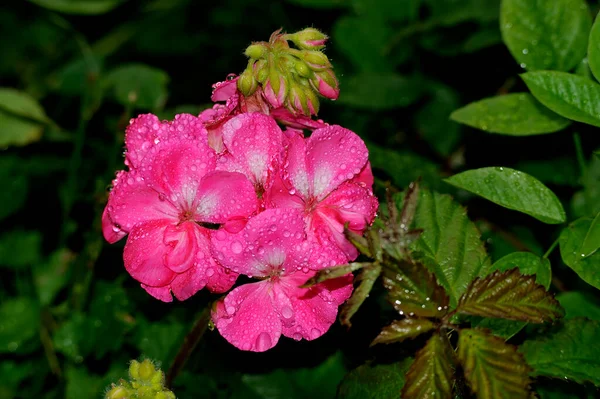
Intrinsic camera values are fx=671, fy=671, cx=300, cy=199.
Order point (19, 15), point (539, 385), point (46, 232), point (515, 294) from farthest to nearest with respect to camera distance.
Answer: point (19, 15), point (46, 232), point (539, 385), point (515, 294)

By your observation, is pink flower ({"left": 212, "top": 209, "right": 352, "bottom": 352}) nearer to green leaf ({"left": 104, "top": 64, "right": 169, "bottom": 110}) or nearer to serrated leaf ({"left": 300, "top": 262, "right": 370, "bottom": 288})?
serrated leaf ({"left": 300, "top": 262, "right": 370, "bottom": 288})

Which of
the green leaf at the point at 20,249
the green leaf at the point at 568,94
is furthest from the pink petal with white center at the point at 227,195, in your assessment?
the green leaf at the point at 20,249

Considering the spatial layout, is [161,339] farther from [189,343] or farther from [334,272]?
[334,272]

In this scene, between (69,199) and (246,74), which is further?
(69,199)

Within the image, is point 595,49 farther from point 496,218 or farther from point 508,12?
point 496,218

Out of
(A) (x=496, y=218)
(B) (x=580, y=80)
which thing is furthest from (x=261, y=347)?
(A) (x=496, y=218)

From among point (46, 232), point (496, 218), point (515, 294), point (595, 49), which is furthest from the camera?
point (46, 232)

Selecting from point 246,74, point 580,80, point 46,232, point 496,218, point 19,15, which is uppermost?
point 246,74

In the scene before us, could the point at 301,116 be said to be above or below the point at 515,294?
above

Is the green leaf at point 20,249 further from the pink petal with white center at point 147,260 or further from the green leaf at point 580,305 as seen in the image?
the green leaf at point 580,305
